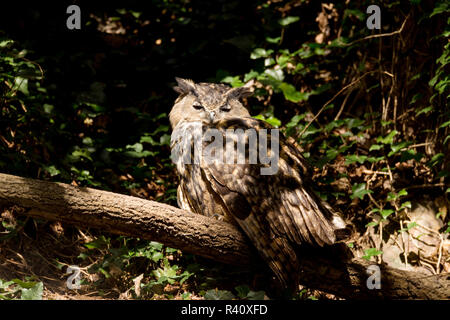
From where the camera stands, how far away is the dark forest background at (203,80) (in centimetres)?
327

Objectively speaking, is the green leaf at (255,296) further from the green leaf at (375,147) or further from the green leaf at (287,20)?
the green leaf at (287,20)

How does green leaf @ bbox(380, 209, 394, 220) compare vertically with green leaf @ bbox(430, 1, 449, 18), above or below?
below

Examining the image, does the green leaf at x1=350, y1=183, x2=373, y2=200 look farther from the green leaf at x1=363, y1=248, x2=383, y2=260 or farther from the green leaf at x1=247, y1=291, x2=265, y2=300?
the green leaf at x1=247, y1=291, x2=265, y2=300

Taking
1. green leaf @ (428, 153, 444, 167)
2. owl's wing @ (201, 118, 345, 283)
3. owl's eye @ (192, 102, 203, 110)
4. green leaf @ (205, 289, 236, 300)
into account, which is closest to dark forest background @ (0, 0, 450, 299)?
green leaf @ (428, 153, 444, 167)

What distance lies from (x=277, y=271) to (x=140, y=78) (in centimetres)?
269

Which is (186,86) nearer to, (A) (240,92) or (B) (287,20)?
(A) (240,92)

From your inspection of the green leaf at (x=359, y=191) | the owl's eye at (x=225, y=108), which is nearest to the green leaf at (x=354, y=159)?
the green leaf at (x=359, y=191)

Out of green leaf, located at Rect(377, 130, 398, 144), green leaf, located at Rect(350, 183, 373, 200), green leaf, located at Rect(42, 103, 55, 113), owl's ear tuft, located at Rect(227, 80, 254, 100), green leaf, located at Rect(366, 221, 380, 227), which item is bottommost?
green leaf, located at Rect(366, 221, 380, 227)

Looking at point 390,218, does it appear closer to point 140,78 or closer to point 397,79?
point 397,79

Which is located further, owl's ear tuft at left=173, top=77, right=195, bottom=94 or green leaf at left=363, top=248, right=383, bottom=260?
owl's ear tuft at left=173, top=77, right=195, bottom=94

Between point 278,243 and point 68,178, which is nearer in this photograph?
point 278,243

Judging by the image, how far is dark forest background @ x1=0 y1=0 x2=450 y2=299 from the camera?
10.7ft

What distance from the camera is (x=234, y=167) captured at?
2.84 m
